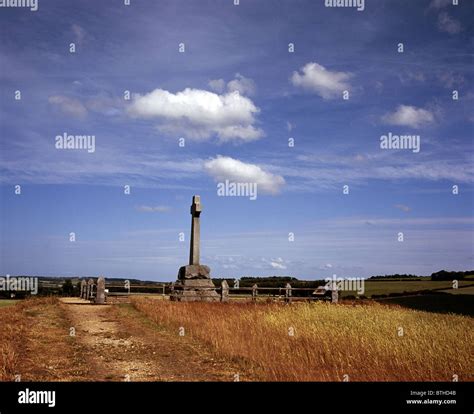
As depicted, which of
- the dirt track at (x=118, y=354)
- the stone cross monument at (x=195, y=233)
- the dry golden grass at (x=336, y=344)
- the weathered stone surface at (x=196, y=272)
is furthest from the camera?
the stone cross monument at (x=195, y=233)

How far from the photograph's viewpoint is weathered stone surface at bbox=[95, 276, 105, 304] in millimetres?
22781

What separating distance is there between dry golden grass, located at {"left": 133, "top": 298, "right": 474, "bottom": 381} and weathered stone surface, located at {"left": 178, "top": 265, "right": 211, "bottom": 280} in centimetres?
792

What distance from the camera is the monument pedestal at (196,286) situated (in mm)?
23984

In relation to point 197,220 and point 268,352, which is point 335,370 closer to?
point 268,352

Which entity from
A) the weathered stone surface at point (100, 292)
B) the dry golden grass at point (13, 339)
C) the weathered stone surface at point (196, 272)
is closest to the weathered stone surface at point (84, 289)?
the weathered stone surface at point (100, 292)

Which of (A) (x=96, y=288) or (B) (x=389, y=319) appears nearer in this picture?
(B) (x=389, y=319)

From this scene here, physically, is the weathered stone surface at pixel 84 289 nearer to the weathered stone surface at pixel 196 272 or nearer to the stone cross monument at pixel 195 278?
the stone cross monument at pixel 195 278

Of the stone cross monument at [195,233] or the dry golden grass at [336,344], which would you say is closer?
the dry golden grass at [336,344]

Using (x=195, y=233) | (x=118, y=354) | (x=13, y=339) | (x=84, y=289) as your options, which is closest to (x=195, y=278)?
(x=195, y=233)

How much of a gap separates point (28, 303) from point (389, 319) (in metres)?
14.9

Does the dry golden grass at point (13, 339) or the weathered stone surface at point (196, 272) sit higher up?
the weathered stone surface at point (196, 272)

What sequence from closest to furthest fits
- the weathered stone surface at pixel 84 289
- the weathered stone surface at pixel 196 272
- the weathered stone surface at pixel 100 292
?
the weathered stone surface at pixel 100 292 < the weathered stone surface at pixel 196 272 < the weathered stone surface at pixel 84 289
